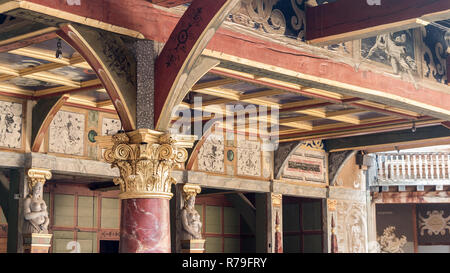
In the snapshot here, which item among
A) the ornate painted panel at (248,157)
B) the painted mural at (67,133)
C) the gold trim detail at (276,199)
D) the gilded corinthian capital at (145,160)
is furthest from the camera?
the gold trim detail at (276,199)

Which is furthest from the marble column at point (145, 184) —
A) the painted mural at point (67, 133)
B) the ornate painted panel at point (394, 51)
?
the painted mural at point (67, 133)

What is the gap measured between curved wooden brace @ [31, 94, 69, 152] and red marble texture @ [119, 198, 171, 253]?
444cm

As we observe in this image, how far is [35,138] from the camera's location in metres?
10.0

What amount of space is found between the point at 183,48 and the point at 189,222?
6.24 m

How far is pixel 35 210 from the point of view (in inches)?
388

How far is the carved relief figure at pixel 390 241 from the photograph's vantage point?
58.2ft

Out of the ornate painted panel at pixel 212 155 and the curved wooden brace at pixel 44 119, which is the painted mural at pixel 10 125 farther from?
the ornate painted panel at pixel 212 155

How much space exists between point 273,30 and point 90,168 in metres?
4.37

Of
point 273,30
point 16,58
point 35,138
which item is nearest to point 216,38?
point 273,30

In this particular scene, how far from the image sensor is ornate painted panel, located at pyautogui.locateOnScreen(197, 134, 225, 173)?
41.0ft

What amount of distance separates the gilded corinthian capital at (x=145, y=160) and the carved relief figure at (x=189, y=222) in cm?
580

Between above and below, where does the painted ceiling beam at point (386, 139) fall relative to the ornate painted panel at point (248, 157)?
above

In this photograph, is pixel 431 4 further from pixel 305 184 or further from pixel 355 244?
pixel 355 244

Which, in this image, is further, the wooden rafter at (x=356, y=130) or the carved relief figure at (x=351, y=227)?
the carved relief figure at (x=351, y=227)
